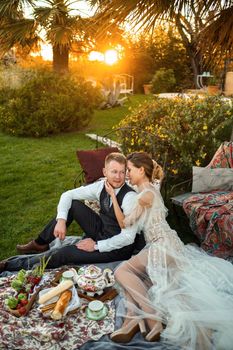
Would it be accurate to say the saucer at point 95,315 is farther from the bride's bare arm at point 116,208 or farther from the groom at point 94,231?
the bride's bare arm at point 116,208

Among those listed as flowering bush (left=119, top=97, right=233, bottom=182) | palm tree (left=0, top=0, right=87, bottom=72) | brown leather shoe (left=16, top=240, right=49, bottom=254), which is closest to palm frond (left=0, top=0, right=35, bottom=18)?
palm tree (left=0, top=0, right=87, bottom=72)

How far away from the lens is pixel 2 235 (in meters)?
4.41

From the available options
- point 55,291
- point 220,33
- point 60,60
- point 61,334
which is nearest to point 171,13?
point 220,33

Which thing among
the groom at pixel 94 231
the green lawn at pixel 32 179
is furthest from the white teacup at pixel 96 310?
the green lawn at pixel 32 179

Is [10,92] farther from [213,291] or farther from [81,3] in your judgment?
[213,291]

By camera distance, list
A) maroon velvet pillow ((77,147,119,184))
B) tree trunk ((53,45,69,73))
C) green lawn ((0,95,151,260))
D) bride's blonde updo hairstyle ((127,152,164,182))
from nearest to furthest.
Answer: bride's blonde updo hairstyle ((127,152,164,182)) < maroon velvet pillow ((77,147,119,184)) < green lawn ((0,95,151,260)) < tree trunk ((53,45,69,73))

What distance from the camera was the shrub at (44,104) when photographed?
896cm

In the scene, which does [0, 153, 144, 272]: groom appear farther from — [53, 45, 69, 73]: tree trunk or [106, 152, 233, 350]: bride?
[53, 45, 69, 73]: tree trunk

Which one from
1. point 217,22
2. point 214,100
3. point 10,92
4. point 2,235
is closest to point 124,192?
point 2,235

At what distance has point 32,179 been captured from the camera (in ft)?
20.9

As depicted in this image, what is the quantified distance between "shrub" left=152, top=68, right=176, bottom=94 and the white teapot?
1440cm

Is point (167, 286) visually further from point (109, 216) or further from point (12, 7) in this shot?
point (12, 7)

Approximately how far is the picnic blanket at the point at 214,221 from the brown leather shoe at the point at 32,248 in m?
1.57

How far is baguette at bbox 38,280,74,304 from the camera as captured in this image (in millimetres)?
2641
